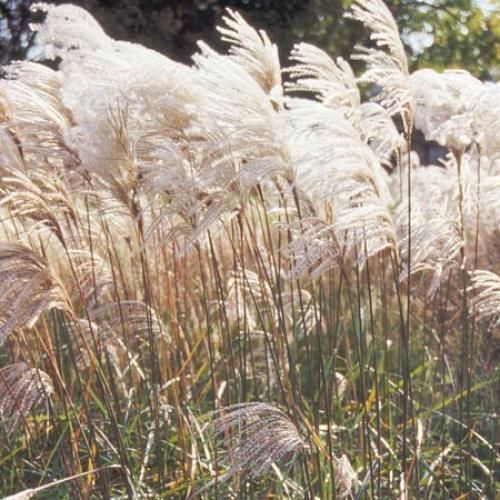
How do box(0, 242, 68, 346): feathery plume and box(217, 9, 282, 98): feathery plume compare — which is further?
box(217, 9, 282, 98): feathery plume

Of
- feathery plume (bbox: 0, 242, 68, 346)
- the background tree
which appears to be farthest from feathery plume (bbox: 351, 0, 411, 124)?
the background tree

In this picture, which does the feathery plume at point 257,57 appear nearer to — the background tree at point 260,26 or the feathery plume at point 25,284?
the feathery plume at point 25,284

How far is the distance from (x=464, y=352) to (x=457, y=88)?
888 mm

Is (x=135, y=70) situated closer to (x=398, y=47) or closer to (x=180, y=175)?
(x=180, y=175)

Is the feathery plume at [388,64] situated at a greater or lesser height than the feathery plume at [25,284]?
greater

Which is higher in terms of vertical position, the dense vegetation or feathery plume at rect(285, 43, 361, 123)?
feathery plume at rect(285, 43, 361, 123)

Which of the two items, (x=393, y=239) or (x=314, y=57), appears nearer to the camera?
(x=393, y=239)

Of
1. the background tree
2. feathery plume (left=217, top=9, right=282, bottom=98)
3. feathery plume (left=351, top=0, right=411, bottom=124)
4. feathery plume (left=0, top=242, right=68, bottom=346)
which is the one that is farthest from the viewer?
the background tree

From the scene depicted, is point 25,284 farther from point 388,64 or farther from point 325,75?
point 388,64

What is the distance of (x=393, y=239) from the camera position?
287 cm

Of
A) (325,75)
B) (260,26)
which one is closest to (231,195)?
(325,75)

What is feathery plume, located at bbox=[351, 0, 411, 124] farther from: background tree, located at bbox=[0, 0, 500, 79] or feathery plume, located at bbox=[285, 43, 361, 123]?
background tree, located at bbox=[0, 0, 500, 79]

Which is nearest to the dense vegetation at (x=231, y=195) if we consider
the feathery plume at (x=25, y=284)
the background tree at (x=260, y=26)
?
the feathery plume at (x=25, y=284)

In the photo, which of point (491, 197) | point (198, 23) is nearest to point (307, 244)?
point (491, 197)
